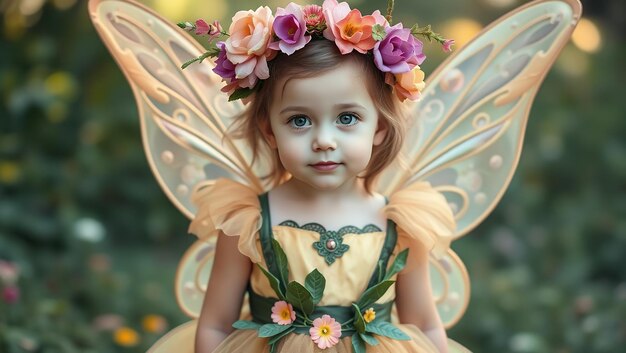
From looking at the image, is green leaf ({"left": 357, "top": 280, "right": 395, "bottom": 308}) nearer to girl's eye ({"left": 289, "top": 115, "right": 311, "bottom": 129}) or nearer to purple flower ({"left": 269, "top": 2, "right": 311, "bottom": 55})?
girl's eye ({"left": 289, "top": 115, "right": 311, "bottom": 129})

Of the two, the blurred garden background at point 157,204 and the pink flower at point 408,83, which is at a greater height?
the pink flower at point 408,83

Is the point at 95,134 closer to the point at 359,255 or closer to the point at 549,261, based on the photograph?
the point at 549,261

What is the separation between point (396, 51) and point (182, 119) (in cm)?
63

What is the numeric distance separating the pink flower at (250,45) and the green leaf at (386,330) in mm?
566

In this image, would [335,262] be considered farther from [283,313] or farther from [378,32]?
[378,32]

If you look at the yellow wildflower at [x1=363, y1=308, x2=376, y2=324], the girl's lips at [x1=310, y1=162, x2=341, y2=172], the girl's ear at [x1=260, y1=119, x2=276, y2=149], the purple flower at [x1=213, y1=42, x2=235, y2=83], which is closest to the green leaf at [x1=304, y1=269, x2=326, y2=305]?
the yellow wildflower at [x1=363, y1=308, x2=376, y2=324]

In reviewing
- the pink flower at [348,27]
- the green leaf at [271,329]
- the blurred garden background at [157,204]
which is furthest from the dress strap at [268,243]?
the blurred garden background at [157,204]

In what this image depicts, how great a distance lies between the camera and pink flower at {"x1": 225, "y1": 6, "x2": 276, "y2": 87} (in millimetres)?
1801

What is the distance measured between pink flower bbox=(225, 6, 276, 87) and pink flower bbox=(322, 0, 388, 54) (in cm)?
12

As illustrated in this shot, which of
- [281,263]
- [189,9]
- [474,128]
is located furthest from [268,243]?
[189,9]

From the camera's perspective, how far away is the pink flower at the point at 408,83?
6.07 feet

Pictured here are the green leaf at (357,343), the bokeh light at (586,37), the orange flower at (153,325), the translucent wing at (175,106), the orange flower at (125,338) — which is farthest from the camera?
the bokeh light at (586,37)

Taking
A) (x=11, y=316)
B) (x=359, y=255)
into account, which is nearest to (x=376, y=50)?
(x=359, y=255)

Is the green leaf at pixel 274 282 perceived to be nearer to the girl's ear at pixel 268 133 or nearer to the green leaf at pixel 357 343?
the green leaf at pixel 357 343
